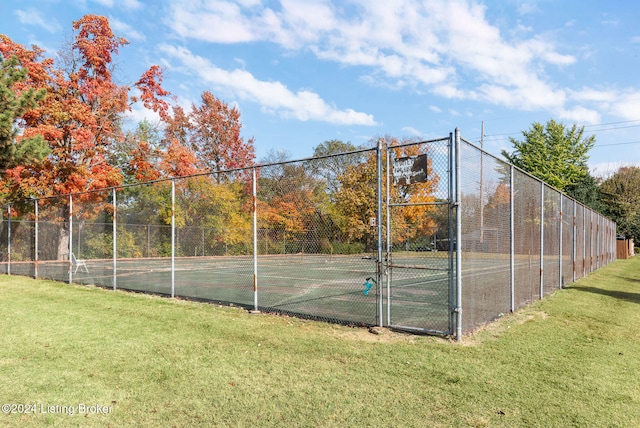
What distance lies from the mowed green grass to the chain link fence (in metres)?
0.93

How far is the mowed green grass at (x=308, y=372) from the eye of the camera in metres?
3.56

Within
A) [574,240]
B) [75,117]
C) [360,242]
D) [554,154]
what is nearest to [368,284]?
[360,242]

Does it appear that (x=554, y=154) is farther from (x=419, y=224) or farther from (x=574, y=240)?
(x=419, y=224)

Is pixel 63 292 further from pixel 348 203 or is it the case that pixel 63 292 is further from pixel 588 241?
pixel 588 241

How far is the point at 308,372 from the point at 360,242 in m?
3.11

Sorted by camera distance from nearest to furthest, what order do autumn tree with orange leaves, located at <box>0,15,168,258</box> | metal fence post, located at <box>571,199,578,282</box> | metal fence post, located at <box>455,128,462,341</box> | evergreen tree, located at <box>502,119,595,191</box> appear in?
metal fence post, located at <box>455,128,462,341</box>
metal fence post, located at <box>571,199,578,282</box>
autumn tree with orange leaves, located at <box>0,15,168,258</box>
evergreen tree, located at <box>502,119,595,191</box>

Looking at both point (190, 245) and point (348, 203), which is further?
point (190, 245)

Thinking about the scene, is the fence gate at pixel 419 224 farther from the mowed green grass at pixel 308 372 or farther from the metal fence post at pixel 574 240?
the metal fence post at pixel 574 240

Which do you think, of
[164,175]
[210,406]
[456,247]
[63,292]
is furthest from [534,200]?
[164,175]

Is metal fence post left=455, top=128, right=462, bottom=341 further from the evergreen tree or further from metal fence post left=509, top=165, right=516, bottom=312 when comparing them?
the evergreen tree

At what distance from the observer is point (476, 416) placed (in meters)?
3.53

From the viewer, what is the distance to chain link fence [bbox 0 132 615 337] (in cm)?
639

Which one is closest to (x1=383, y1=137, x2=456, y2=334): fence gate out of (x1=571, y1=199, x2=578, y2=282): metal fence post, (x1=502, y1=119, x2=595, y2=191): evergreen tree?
(x1=571, y1=199, x2=578, y2=282): metal fence post

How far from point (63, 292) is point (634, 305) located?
1317 centimetres
